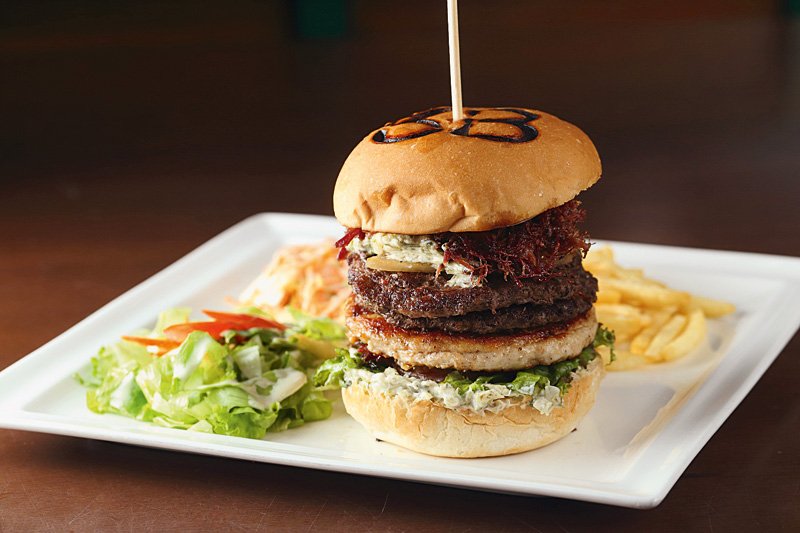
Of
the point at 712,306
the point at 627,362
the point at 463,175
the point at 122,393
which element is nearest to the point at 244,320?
the point at 122,393

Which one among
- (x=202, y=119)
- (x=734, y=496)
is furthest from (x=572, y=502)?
(x=202, y=119)

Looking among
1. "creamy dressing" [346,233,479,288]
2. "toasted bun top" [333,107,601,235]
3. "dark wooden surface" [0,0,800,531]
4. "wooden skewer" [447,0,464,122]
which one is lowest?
"dark wooden surface" [0,0,800,531]

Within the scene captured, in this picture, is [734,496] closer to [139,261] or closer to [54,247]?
[139,261]

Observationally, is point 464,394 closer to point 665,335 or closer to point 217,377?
point 217,377

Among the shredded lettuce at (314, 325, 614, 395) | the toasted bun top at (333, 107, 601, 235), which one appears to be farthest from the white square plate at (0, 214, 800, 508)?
the toasted bun top at (333, 107, 601, 235)

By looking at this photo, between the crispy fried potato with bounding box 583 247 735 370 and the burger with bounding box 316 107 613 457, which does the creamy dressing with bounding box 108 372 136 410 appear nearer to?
the burger with bounding box 316 107 613 457

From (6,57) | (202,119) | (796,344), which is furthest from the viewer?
(6,57)
